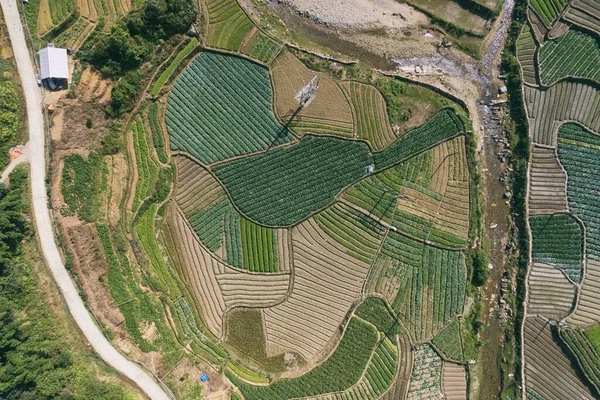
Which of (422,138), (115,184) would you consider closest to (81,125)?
(115,184)

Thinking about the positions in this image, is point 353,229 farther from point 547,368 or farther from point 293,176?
point 547,368

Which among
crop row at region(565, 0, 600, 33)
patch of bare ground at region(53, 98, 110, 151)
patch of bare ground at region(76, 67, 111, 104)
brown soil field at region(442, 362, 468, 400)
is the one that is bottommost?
brown soil field at region(442, 362, 468, 400)

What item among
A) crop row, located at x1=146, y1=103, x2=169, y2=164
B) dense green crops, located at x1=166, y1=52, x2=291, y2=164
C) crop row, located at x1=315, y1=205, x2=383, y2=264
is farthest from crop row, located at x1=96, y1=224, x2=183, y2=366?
crop row, located at x1=315, y1=205, x2=383, y2=264

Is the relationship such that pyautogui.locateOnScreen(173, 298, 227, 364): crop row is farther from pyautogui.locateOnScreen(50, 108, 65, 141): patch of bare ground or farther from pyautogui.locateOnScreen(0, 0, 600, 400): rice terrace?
pyautogui.locateOnScreen(50, 108, 65, 141): patch of bare ground

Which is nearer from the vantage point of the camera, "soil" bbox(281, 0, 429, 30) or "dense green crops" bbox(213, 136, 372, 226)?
"dense green crops" bbox(213, 136, 372, 226)

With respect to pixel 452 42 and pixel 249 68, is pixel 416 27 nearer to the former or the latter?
pixel 452 42

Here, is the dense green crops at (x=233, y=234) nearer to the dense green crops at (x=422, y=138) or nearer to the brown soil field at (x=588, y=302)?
the dense green crops at (x=422, y=138)

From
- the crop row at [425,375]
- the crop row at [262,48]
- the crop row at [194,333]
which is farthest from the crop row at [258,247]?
the crop row at [425,375]

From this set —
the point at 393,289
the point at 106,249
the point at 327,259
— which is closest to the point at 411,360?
the point at 393,289
